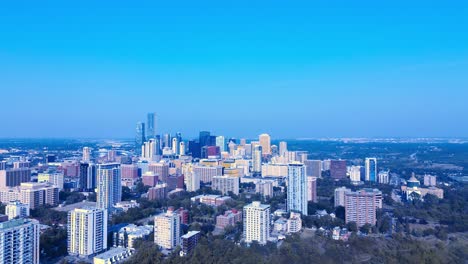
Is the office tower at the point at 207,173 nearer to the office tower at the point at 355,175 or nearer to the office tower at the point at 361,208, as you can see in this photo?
the office tower at the point at 355,175

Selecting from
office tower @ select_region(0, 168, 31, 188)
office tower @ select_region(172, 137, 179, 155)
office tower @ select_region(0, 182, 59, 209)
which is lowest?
office tower @ select_region(0, 182, 59, 209)

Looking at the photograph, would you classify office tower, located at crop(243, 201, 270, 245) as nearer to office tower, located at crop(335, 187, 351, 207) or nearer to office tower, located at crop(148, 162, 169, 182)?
office tower, located at crop(335, 187, 351, 207)

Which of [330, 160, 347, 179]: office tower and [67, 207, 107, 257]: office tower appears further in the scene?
[330, 160, 347, 179]: office tower

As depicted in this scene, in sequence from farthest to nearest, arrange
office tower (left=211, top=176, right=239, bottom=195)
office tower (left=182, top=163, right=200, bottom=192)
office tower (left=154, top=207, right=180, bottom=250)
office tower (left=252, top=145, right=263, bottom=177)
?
1. office tower (left=252, top=145, right=263, bottom=177)
2. office tower (left=182, top=163, right=200, bottom=192)
3. office tower (left=211, top=176, right=239, bottom=195)
4. office tower (left=154, top=207, right=180, bottom=250)

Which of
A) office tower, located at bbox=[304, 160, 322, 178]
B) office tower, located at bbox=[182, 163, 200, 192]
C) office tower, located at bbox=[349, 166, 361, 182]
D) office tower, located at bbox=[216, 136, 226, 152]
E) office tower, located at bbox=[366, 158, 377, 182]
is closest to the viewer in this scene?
office tower, located at bbox=[182, 163, 200, 192]

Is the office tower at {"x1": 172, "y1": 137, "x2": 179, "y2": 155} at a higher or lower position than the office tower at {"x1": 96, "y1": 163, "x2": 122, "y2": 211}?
higher

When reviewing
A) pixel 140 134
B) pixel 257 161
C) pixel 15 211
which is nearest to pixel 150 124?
pixel 140 134

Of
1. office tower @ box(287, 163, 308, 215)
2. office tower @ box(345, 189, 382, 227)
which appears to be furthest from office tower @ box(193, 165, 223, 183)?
office tower @ box(345, 189, 382, 227)

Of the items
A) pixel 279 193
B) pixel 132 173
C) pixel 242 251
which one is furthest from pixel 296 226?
pixel 132 173
